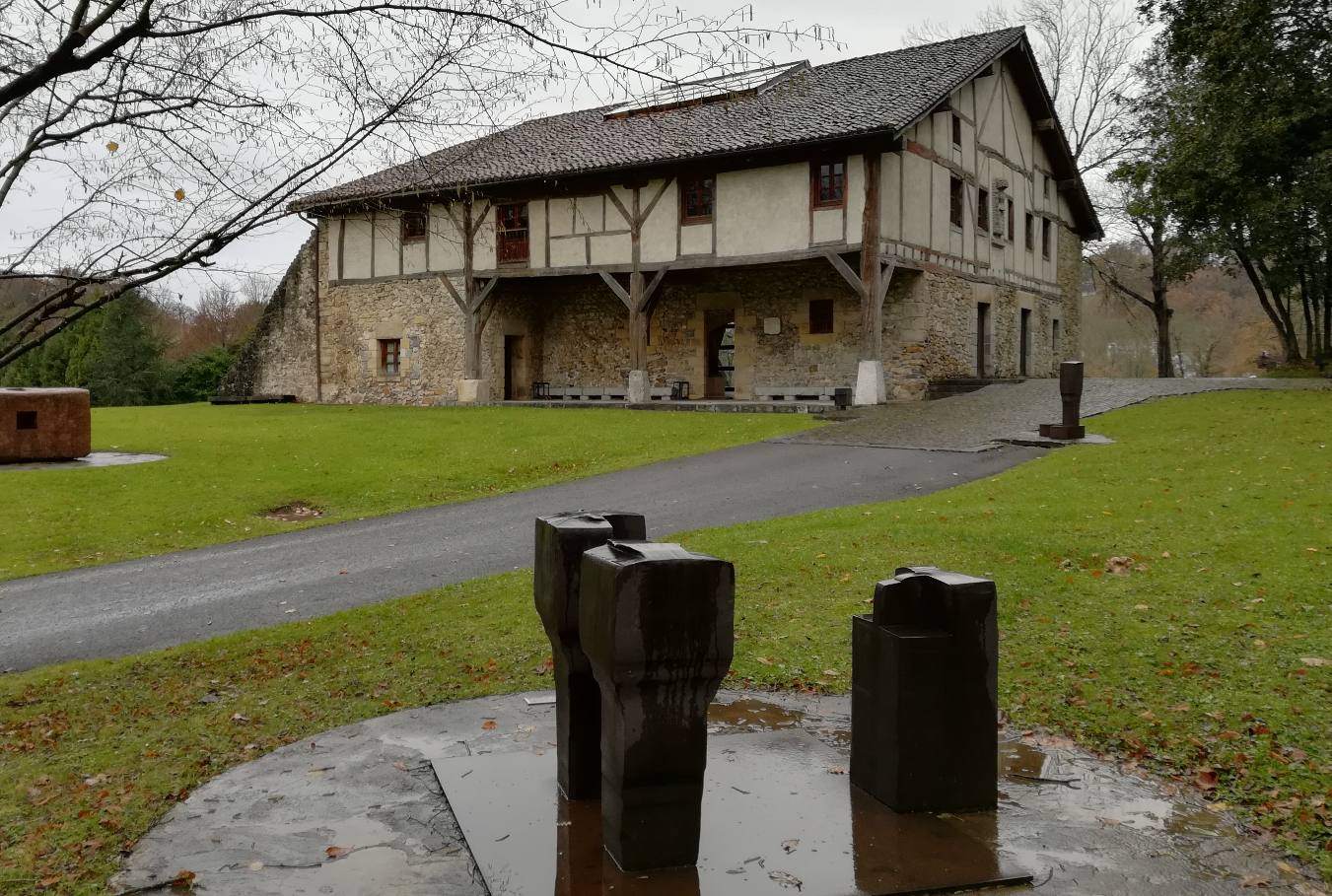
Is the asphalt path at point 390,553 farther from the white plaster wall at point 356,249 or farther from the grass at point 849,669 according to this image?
the white plaster wall at point 356,249

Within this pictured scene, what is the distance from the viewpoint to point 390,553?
955 cm

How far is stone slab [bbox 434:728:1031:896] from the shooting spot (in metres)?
2.93

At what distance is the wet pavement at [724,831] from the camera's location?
118 inches

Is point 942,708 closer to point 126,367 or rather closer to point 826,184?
point 826,184

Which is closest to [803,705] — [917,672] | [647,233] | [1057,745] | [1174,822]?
[1057,745]

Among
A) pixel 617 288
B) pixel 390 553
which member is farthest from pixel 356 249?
pixel 390 553

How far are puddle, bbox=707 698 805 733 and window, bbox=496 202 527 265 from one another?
68.1ft

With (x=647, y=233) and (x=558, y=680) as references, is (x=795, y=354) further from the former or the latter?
(x=558, y=680)

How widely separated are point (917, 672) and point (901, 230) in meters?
18.6

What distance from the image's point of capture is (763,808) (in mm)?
3449

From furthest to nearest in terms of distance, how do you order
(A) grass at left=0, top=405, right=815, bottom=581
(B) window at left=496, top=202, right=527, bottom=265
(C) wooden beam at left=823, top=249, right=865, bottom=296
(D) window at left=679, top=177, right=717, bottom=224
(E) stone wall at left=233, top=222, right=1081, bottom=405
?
1. (B) window at left=496, top=202, right=527, bottom=265
2. (E) stone wall at left=233, top=222, right=1081, bottom=405
3. (D) window at left=679, top=177, right=717, bottom=224
4. (C) wooden beam at left=823, top=249, right=865, bottom=296
5. (A) grass at left=0, top=405, right=815, bottom=581

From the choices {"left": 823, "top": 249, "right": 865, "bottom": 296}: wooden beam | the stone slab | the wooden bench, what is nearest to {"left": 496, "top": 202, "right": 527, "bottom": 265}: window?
the wooden bench

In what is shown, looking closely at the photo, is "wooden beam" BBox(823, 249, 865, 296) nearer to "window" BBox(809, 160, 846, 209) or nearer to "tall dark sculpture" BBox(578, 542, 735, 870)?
"window" BBox(809, 160, 846, 209)

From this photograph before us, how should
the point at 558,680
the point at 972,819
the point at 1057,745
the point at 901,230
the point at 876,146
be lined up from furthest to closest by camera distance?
1. the point at 901,230
2. the point at 876,146
3. the point at 1057,745
4. the point at 558,680
5. the point at 972,819
